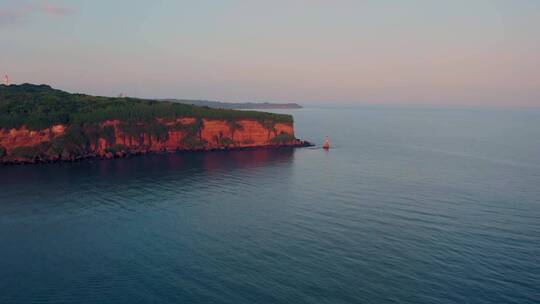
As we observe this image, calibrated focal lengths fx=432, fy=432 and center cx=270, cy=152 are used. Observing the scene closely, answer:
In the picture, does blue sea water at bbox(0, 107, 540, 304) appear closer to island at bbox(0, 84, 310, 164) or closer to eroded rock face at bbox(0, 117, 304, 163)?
eroded rock face at bbox(0, 117, 304, 163)

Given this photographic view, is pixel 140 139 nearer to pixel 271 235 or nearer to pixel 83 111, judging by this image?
pixel 83 111

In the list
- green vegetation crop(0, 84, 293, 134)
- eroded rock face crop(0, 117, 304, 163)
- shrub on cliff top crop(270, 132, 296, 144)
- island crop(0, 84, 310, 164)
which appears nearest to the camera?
eroded rock face crop(0, 117, 304, 163)

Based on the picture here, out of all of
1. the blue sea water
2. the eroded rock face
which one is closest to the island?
the eroded rock face

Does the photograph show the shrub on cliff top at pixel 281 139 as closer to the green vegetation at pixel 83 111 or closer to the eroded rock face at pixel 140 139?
the eroded rock face at pixel 140 139

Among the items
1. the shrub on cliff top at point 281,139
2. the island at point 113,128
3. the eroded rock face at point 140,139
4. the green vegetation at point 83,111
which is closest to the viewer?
the eroded rock face at point 140,139

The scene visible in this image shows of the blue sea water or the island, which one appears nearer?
the blue sea water

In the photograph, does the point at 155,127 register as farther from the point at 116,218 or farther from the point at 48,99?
the point at 116,218

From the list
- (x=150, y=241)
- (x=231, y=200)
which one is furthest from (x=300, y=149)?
(x=150, y=241)

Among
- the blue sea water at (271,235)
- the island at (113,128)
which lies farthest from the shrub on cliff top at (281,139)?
the blue sea water at (271,235)
